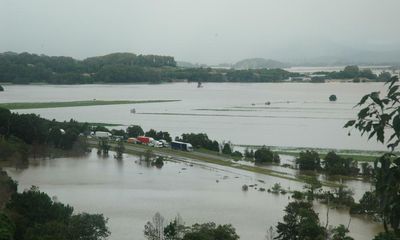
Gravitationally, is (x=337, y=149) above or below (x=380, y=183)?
below

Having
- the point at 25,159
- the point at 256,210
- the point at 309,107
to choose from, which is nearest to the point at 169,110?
the point at 309,107

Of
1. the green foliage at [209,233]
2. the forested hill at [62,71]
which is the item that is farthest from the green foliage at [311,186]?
the forested hill at [62,71]

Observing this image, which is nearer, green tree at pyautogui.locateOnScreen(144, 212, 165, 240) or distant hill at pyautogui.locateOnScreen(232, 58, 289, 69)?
green tree at pyautogui.locateOnScreen(144, 212, 165, 240)

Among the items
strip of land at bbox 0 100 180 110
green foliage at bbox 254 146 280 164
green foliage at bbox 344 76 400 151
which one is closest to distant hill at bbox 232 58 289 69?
strip of land at bbox 0 100 180 110

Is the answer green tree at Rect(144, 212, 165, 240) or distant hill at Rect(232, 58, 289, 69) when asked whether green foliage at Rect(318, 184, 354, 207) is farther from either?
distant hill at Rect(232, 58, 289, 69)

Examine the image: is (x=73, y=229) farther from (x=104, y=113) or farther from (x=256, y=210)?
(x=104, y=113)

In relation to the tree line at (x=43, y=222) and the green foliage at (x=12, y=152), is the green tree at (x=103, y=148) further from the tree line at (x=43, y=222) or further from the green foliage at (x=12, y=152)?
the tree line at (x=43, y=222)
